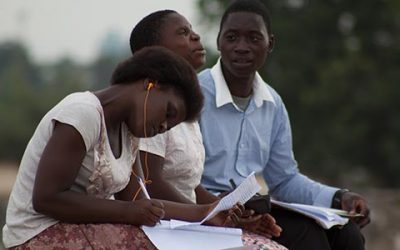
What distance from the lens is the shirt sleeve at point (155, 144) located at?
431cm

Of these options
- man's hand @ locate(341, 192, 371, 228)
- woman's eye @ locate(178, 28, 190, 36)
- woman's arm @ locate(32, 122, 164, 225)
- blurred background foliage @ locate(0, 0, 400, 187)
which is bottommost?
blurred background foliage @ locate(0, 0, 400, 187)

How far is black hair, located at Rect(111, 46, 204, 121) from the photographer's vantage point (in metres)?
3.86

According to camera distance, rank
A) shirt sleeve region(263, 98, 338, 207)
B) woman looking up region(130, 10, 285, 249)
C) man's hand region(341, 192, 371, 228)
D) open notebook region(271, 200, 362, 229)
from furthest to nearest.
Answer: shirt sleeve region(263, 98, 338, 207) → man's hand region(341, 192, 371, 228) → open notebook region(271, 200, 362, 229) → woman looking up region(130, 10, 285, 249)

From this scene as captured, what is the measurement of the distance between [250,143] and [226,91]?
0.26 meters

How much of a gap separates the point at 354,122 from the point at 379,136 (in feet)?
2.66

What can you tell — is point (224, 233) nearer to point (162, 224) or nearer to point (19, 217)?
point (162, 224)

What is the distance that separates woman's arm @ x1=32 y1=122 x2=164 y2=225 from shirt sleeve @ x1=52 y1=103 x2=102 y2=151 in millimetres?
17

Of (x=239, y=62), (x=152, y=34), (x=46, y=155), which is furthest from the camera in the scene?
(x=239, y=62)

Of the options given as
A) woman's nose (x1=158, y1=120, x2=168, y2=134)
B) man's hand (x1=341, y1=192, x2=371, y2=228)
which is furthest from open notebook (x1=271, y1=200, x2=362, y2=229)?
woman's nose (x1=158, y1=120, x2=168, y2=134)

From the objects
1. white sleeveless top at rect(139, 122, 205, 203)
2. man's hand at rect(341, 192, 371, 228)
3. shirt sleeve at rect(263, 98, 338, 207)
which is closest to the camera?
white sleeveless top at rect(139, 122, 205, 203)

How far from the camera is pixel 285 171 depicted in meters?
5.32

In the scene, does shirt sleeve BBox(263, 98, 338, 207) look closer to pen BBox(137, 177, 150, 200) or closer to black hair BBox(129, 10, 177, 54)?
black hair BBox(129, 10, 177, 54)

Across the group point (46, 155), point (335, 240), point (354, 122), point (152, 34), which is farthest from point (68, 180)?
point (354, 122)

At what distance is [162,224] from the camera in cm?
389
